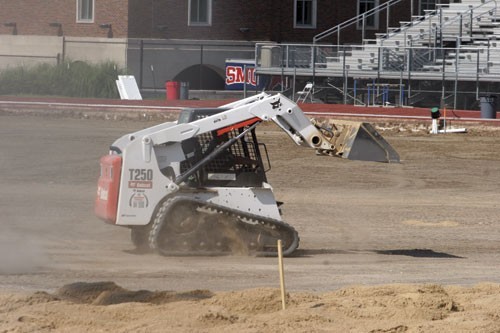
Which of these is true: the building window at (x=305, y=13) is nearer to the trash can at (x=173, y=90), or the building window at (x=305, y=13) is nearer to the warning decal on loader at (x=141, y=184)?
the trash can at (x=173, y=90)

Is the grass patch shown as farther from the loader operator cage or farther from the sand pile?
the sand pile

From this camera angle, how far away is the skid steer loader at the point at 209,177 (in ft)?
45.6

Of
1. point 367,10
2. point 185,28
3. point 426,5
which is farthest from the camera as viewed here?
point 367,10

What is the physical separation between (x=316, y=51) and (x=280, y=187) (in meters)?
20.1

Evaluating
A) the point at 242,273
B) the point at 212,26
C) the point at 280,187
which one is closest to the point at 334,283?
the point at 242,273

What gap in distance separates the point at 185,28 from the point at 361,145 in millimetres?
35433

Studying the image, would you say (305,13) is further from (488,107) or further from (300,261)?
(300,261)

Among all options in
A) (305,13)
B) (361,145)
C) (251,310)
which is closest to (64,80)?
(305,13)

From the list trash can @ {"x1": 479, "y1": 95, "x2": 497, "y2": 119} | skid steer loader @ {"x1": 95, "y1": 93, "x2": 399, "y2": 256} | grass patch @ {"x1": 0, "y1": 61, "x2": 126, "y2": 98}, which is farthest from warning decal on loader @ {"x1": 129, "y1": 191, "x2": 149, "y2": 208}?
grass patch @ {"x1": 0, "y1": 61, "x2": 126, "y2": 98}

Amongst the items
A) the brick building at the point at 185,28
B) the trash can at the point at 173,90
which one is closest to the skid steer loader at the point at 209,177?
the brick building at the point at 185,28

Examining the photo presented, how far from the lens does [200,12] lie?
4956 centimetres

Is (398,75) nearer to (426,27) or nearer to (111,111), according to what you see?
(426,27)

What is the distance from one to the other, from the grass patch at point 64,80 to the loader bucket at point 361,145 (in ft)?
83.2

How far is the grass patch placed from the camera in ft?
127
